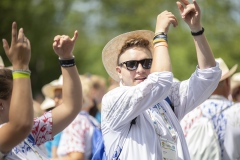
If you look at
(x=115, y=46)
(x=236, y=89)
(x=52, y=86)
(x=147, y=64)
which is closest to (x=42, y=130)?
(x=147, y=64)

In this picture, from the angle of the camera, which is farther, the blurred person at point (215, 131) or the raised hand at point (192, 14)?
the blurred person at point (215, 131)

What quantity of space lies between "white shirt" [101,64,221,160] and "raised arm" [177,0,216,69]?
69mm

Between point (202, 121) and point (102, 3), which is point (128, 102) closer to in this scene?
point (202, 121)

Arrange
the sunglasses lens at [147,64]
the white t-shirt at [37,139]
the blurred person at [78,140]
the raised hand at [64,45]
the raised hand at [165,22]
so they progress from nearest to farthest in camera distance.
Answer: the white t-shirt at [37,139] < the raised hand at [64,45] < the raised hand at [165,22] < the sunglasses lens at [147,64] < the blurred person at [78,140]

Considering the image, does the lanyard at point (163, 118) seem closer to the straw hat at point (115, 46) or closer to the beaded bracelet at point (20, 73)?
the straw hat at point (115, 46)

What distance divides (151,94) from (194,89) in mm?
604

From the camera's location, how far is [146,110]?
17.1ft

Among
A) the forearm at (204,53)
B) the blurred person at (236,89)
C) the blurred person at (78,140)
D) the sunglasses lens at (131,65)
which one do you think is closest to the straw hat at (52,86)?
the blurred person at (78,140)

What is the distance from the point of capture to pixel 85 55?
37.2m

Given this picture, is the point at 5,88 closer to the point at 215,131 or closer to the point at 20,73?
the point at 20,73

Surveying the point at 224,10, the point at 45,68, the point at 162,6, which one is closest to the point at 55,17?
the point at 45,68

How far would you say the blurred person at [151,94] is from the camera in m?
4.88

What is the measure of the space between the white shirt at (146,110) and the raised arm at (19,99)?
1.14 meters

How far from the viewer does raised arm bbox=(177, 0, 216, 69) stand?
17.0 feet
